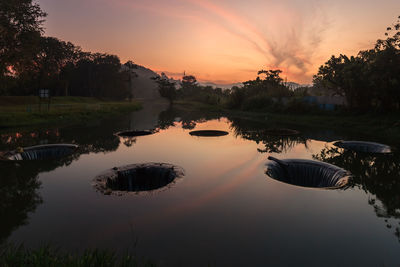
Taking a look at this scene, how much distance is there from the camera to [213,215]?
11.6 m

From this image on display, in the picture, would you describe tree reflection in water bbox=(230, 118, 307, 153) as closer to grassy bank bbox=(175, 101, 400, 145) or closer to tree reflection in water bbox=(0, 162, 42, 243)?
grassy bank bbox=(175, 101, 400, 145)

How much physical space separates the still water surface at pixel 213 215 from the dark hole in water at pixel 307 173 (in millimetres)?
1119

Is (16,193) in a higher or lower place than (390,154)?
lower

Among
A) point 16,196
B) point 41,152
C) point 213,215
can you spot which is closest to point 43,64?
point 41,152

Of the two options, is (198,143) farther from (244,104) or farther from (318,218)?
(244,104)

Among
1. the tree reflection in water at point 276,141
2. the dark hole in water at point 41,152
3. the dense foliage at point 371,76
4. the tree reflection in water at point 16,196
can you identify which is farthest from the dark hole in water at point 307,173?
the dense foliage at point 371,76

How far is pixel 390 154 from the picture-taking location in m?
22.8

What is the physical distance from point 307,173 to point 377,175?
5.67 m

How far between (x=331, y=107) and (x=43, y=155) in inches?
2005

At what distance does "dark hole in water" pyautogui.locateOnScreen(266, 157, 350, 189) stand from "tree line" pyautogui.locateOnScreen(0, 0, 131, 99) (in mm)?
52406

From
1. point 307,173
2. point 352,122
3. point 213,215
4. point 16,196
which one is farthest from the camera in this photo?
point 352,122

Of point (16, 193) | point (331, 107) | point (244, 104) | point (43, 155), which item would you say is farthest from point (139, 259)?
point (244, 104)

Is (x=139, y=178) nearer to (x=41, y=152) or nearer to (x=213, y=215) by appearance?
(x=213, y=215)

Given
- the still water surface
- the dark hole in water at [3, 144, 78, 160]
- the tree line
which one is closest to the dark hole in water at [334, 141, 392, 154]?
the still water surface
